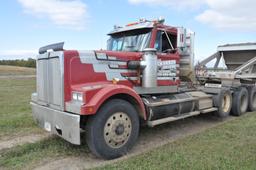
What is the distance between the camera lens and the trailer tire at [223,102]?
23.8 ft

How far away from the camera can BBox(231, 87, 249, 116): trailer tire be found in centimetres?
796

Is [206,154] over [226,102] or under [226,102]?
under

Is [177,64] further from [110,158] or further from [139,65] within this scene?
[110,158]

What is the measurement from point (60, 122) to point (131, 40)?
8.16 feet

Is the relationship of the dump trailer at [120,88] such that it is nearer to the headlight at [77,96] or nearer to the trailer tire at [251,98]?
the headlight at [77,96]

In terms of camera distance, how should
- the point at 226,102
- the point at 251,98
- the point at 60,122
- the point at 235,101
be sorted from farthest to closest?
the point at 251,98 → the point at 235,101 → the point at 226,102 → the point at 60,122

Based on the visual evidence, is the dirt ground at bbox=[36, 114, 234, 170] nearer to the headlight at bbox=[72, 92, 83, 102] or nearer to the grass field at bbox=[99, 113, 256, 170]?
the grass field at bbox=[99, 113, 256, 170]

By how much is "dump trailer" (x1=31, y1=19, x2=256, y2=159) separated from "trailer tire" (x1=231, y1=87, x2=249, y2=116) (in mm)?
766

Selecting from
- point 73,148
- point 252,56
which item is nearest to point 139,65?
point 73,148

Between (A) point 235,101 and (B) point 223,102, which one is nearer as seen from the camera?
(B) point 223,102

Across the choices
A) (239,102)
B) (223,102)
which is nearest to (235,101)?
(239,102)

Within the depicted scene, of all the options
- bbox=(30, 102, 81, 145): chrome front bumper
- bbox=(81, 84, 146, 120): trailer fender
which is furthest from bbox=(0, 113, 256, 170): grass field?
bbox=(81, 84, 146, 120): trailer fender

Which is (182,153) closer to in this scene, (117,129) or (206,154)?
(206,154)

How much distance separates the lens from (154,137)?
5848 millimetres
